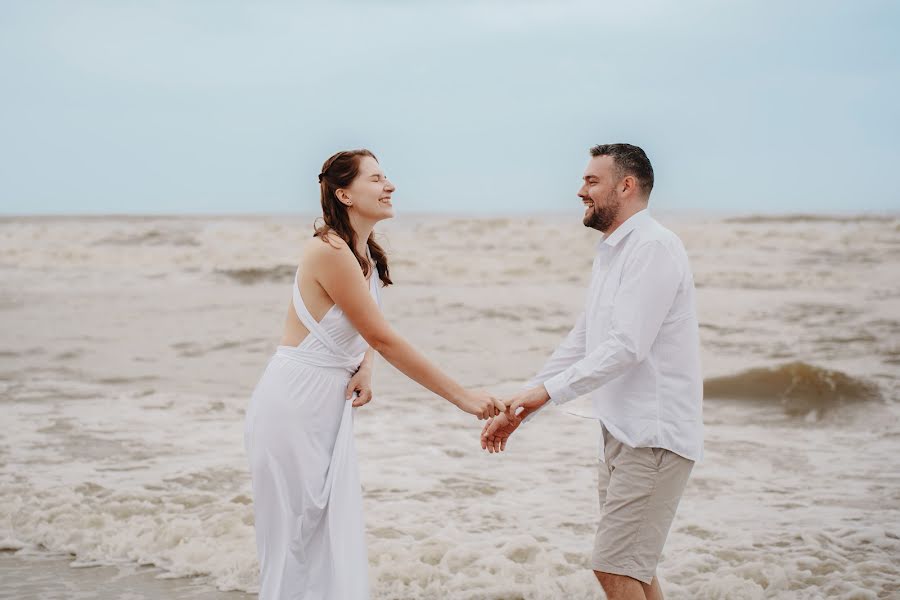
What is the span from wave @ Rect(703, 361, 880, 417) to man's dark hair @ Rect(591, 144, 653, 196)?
276 inches

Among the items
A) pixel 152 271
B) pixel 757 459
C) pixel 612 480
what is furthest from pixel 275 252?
pixel 612 480

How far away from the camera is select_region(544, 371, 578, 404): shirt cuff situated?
3.17 meters

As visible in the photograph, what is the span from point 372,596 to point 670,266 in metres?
2.71

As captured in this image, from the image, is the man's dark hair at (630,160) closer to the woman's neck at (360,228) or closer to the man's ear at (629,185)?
the man's ear at (629,185)

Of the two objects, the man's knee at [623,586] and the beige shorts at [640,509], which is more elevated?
the beige shorts at [640,509]

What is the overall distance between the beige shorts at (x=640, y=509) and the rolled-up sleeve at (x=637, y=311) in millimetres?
297

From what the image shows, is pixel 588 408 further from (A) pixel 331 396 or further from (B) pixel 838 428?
(B) pixel 838 428

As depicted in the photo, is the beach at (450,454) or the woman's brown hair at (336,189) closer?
the woman's brown hair at (336,189)

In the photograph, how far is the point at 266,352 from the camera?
1254 centimetres

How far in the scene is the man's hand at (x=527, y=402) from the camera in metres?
3.36

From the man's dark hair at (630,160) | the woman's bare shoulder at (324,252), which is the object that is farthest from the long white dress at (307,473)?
the man's dark hair at (630,160)

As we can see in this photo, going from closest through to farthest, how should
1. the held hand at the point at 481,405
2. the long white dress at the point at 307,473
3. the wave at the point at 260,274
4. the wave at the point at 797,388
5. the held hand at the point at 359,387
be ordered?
1. the long white dress at the point at 307,473
2. the held hand at the point at 359,387
3. the held hand at the point at 481,405
4. the wave at the point at 797,388
5. the wave at the point at 260,274

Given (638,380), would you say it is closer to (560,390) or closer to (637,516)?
(560,390)

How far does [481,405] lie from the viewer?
3.70m
